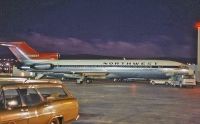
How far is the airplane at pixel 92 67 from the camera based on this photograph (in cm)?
6838

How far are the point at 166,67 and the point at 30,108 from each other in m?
59.2

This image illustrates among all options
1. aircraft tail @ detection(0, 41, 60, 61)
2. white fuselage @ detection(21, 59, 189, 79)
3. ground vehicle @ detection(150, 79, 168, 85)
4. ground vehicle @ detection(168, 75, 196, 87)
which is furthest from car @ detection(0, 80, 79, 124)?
aircraft tail @ detection(0, 41, 60, 61)

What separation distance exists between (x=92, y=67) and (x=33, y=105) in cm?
6153

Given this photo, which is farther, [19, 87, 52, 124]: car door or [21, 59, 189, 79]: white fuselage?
[21, 59, 189, 79]: white fuselage

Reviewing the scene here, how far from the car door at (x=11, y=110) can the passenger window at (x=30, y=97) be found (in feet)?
0.57

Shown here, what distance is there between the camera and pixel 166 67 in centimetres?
6875

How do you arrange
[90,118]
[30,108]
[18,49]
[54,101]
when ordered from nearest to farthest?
[30,108] → [54,101] → [90,118] → [18,49]

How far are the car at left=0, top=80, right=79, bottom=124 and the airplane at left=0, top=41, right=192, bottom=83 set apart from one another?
5348 cm

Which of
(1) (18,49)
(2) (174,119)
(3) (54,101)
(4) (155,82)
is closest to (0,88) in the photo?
(3) (54,101)

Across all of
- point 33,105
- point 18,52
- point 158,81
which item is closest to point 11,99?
point 33,105

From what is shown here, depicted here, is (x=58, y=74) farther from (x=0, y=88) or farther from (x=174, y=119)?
(x=0, y=88)

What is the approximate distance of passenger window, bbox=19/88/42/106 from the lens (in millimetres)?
10789

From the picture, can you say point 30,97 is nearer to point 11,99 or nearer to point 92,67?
point 11,99

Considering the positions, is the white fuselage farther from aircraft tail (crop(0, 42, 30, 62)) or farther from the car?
the car
